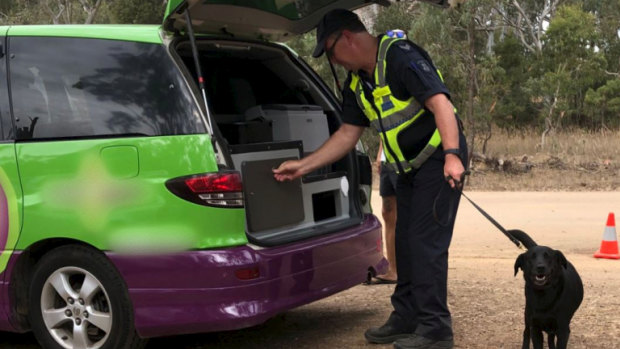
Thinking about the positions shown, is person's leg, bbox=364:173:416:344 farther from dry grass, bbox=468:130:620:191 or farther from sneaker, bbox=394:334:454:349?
dry grass, bbox=468:130:620:191

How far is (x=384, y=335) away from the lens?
4898 mm

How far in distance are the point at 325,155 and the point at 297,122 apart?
0.51 metres

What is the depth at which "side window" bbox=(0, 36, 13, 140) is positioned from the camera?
4516 mm

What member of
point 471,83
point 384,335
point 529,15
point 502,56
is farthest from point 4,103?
point 529,15

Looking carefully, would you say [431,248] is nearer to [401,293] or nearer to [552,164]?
[401,293]

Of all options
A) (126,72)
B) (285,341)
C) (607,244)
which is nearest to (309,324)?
(285,341)

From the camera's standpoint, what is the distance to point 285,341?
5.12 meters

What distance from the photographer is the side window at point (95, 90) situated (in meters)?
4.22

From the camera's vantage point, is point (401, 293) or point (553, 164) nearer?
point (401, 293)

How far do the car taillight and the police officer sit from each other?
1.65 ft

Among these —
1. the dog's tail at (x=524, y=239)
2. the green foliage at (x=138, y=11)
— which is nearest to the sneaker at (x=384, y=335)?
the dog's tail at (x=524, y=239)

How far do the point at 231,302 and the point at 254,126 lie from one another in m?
1.37

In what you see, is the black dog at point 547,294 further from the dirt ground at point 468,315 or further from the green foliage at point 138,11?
the green foliage at point 138,11

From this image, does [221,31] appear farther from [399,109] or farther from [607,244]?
[607,244]
